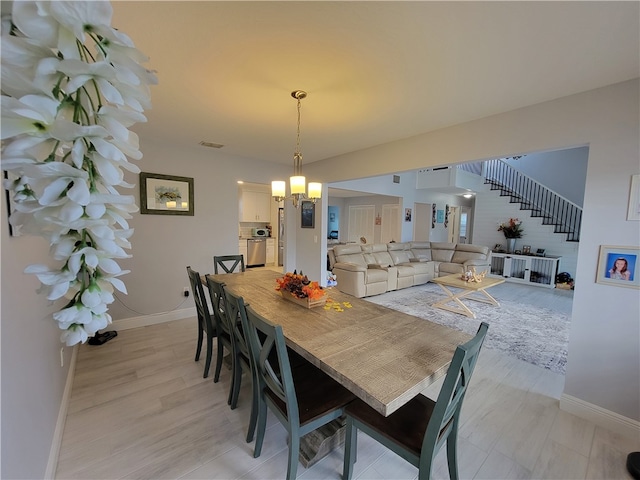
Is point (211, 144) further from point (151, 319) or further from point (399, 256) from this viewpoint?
point (399, 256)

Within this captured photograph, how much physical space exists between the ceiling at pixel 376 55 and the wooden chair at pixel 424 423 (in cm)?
159

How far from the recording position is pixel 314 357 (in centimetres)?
133

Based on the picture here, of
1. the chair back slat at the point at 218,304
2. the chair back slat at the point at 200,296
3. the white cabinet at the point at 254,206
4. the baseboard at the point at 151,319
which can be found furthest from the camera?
the white cabinet at the point at 254,206

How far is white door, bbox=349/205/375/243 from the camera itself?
29.7 feet

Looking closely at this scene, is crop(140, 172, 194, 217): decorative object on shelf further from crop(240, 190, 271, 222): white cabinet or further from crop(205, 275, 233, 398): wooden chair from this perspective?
crop(240, 190, 271, 222): white cabinet

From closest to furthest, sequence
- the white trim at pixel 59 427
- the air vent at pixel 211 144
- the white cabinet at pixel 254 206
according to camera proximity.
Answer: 1. the white trim at pixel 59 427
2. the air vent at pixel 211 144
3. the white cabinet at pixel 254 206

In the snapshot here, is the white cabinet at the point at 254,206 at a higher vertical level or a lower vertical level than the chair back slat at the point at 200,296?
higher

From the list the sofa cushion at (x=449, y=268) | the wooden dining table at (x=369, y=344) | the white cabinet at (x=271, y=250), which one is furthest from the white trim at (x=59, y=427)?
the sofa cushion at (x=449, y=268)

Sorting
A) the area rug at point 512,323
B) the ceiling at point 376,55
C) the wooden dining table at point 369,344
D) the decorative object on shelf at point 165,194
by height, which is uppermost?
the ceiling at point 376,55

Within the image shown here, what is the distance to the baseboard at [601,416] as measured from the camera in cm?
187

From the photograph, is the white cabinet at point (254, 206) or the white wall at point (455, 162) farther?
the white cabinet at point (254, 206)

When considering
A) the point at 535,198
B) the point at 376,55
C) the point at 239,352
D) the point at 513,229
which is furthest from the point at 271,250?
the point at 535,198

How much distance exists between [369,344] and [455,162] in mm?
2319

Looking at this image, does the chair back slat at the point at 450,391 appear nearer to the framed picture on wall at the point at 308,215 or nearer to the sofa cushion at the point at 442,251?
the framed picture on wall at the point at 308,215
